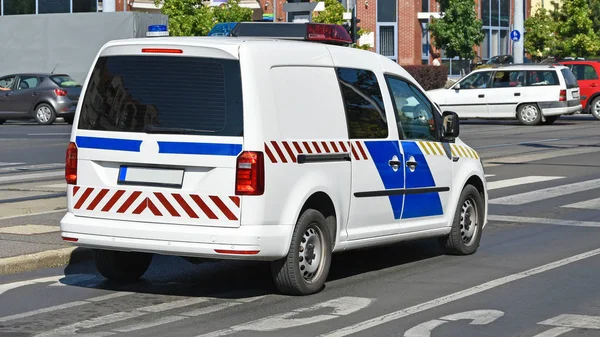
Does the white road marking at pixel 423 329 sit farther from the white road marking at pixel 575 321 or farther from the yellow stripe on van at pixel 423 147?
the yellow stripe on van at pixel 423 147

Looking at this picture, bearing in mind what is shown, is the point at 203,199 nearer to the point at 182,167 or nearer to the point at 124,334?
the point at 182,167

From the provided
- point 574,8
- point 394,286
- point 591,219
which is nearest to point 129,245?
point 394,286

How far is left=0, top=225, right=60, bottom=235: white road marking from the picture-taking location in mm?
10984

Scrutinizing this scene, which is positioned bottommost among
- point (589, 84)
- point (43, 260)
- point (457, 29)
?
point (43, 260)

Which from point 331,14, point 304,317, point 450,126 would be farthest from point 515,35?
point 304,317

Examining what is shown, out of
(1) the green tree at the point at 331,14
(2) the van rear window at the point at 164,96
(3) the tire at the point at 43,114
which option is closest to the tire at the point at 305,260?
(2) the van rear window at the point at 164,96

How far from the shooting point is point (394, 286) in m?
8.92

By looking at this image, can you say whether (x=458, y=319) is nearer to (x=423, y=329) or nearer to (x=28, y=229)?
(x=423, y=329)

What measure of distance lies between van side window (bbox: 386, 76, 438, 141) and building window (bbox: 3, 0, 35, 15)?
147 ft

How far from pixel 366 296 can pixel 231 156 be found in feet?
4.79

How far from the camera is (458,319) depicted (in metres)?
7.59

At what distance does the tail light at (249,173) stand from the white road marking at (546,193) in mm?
7112

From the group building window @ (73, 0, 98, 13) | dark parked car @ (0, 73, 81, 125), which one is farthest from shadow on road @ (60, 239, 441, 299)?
building window @ (73, 0, 98, 13)

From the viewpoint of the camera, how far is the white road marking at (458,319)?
23.5 ft
